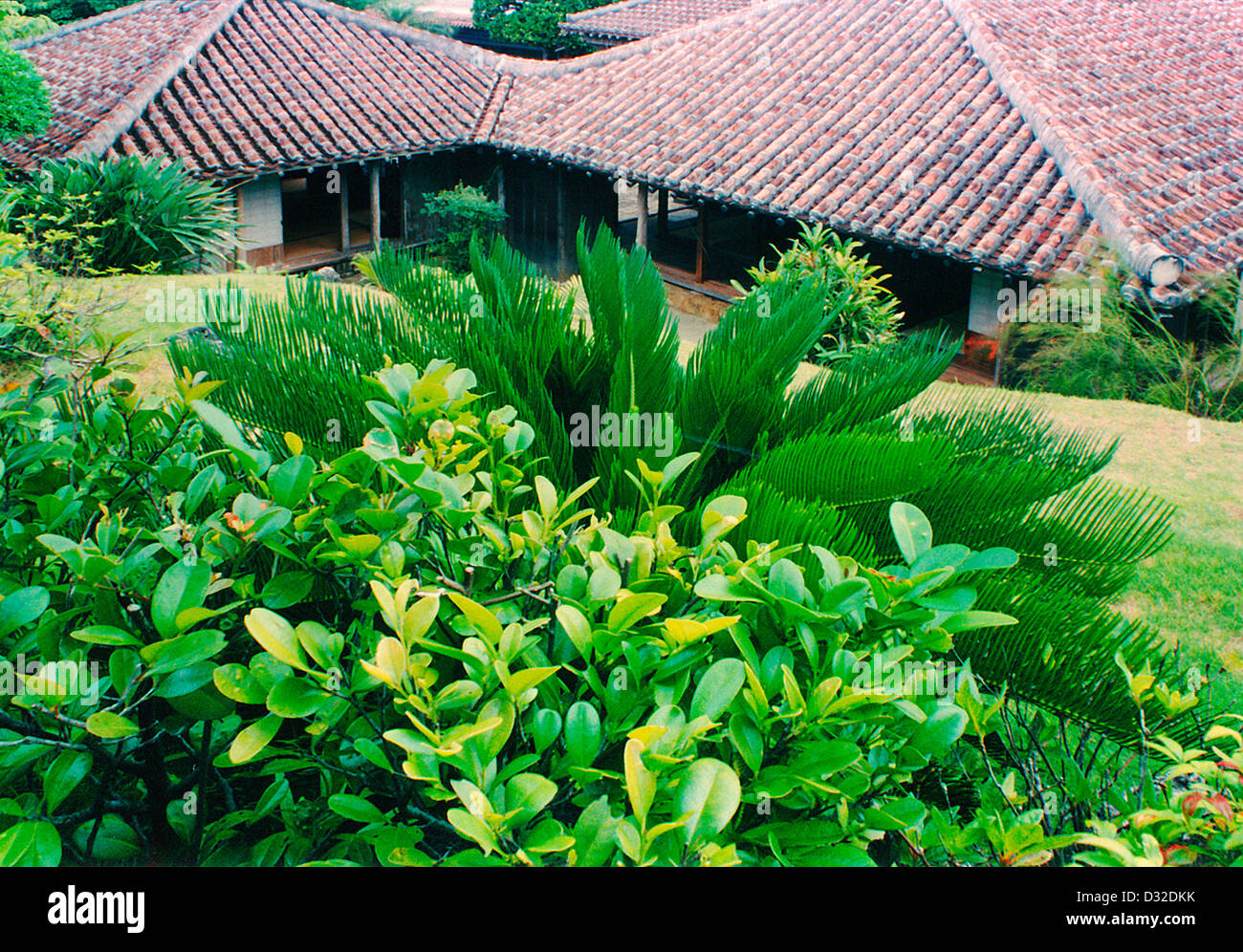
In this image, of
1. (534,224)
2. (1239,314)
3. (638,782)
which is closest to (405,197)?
(534,224)

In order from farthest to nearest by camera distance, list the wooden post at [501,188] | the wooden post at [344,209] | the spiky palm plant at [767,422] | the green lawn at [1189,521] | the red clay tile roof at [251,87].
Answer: the wooden post at [501,188] < the wooden post at [344,209] < the red clay tile roof at [251,87] < the green lawn at [1189,521] < the spiky palm plant at [767,422]

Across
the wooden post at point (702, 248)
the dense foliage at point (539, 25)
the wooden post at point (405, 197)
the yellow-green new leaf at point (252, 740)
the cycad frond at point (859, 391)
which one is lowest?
the yellow-green new leaf at point (252, 740)

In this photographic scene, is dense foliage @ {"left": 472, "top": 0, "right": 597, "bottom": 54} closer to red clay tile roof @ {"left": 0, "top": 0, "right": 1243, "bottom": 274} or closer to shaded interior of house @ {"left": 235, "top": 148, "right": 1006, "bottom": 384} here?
red clay tile roof @ {"left": 0, "top": 0, "right": 1243, "bottom": 274}

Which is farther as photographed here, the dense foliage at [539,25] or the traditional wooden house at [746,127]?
the dense foliage at [539,25]

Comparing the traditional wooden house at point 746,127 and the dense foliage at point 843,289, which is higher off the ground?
the traditional wooden house at point 746,127

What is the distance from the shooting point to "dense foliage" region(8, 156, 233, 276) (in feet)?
33.6

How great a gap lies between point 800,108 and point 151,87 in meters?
9.10

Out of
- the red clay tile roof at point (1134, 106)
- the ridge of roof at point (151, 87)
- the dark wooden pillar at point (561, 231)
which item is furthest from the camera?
the dark wooden pillar at point (561, 231)

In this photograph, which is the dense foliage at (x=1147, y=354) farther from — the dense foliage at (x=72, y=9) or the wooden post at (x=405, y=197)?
the dense foliage at (x=72, y=9)

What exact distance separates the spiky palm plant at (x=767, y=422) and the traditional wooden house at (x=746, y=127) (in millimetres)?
7456

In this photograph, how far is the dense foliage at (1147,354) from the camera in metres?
9.20

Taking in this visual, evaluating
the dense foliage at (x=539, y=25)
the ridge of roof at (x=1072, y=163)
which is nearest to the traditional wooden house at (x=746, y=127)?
the ridge of roof at (x=1072, y=163)

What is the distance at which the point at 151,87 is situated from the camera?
13625mm
